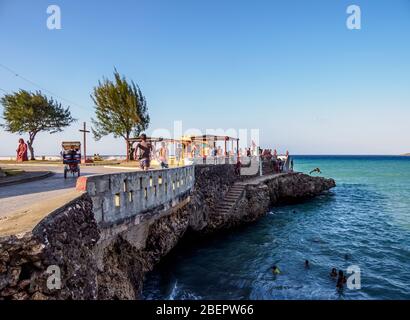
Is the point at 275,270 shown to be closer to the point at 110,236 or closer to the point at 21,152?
the point at 110,236

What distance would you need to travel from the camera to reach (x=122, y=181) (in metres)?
8.05

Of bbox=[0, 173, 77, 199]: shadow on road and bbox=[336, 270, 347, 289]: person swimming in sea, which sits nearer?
bbox=[0, 173, 77, 199]: shadow on road

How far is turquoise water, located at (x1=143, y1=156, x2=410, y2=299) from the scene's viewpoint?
10359 mm

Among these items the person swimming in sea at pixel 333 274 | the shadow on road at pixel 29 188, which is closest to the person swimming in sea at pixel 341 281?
the person swimming in sea at pixel 333 274

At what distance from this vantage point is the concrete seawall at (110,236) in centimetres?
392

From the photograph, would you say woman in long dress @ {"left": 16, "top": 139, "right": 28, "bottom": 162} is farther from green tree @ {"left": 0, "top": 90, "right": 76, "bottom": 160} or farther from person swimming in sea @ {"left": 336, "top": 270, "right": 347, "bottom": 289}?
person swimming in sea @ {"left": 336, "top": 270, "right": 347, "bottom": 289}

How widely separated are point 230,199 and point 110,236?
13582 mm

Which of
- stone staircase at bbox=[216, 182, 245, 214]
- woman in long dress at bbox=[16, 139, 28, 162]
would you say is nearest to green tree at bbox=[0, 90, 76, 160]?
woman in long dress at bbox=[16, 139, 28, 162]

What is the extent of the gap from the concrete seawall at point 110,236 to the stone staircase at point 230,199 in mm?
387

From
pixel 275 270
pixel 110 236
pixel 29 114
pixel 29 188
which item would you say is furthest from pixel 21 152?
pixel 275 270

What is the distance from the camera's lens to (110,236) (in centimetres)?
761

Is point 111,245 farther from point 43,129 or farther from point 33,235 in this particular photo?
point 43,129

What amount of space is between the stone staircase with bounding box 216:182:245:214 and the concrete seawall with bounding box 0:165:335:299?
387mm
